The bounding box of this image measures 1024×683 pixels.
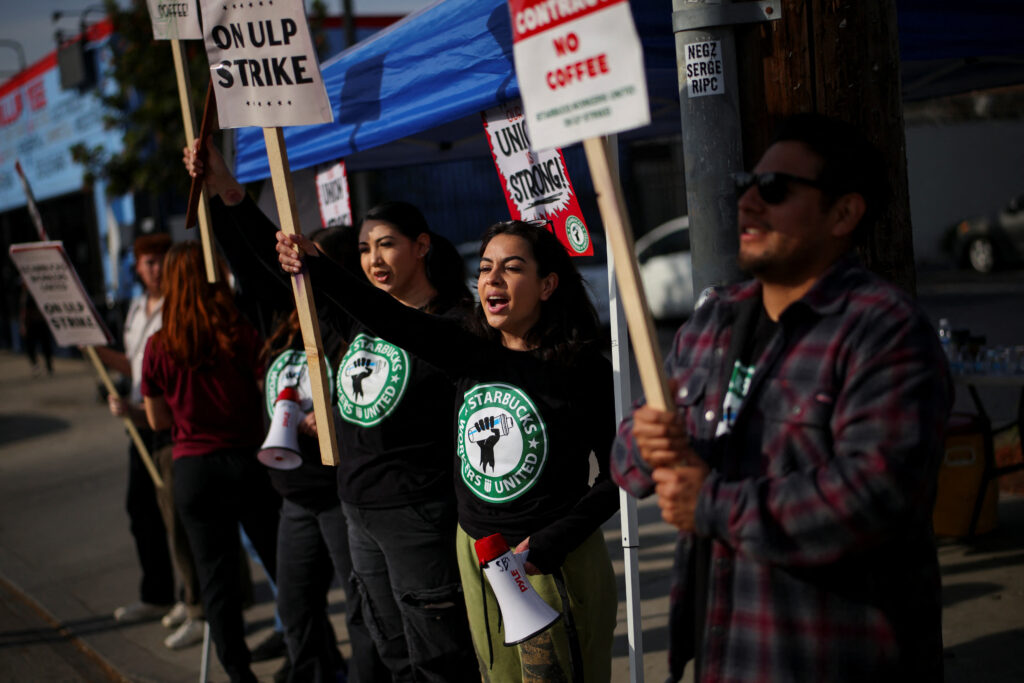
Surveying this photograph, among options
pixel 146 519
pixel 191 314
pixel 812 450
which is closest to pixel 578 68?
pixel 812 450

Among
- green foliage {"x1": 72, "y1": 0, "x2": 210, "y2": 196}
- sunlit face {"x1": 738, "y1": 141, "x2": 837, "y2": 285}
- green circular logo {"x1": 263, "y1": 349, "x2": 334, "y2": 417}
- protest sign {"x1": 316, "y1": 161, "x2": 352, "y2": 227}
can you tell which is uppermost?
green foliage {"x1": 72, "y1": 0, "x2": 210, "y2": 196}

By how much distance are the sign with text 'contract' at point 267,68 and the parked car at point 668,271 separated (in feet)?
36.7

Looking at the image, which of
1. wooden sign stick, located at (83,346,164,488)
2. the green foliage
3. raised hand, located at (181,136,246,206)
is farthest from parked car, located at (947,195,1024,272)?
raised hand, located at (181,136,246,206)

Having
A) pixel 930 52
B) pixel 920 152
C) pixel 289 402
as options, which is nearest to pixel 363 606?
pixel 289 402

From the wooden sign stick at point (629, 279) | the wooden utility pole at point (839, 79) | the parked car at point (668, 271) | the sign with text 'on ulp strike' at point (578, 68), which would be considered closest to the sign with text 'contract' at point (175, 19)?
the wooden utility pole at point (839, 79)

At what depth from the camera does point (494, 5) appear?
354cm

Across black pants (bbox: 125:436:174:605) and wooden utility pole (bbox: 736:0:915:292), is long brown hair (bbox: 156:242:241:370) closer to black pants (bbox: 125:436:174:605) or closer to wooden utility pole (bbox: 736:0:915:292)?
black pants (bbox: 125:436:174:605)

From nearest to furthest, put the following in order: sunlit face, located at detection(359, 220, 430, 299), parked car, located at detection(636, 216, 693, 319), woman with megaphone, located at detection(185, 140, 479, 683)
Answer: woman with megaphone, located at detection(185, 140, 479, 683), sunlit face, located at detection(359, 220, 430, 299), parked car, located at detection(636, 216, 693, 319)

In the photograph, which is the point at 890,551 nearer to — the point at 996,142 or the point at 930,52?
the point at 930,52

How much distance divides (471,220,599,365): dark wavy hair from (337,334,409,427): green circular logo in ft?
1.23

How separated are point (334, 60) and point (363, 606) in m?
2.90

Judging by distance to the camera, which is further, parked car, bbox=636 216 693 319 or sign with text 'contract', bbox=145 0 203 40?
parked car, bbox=636 216 693 319

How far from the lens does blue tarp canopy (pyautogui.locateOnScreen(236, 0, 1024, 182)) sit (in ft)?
11.5

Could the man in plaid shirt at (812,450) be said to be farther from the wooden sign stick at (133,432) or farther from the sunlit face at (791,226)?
the wooden sign stick at (133,432)
